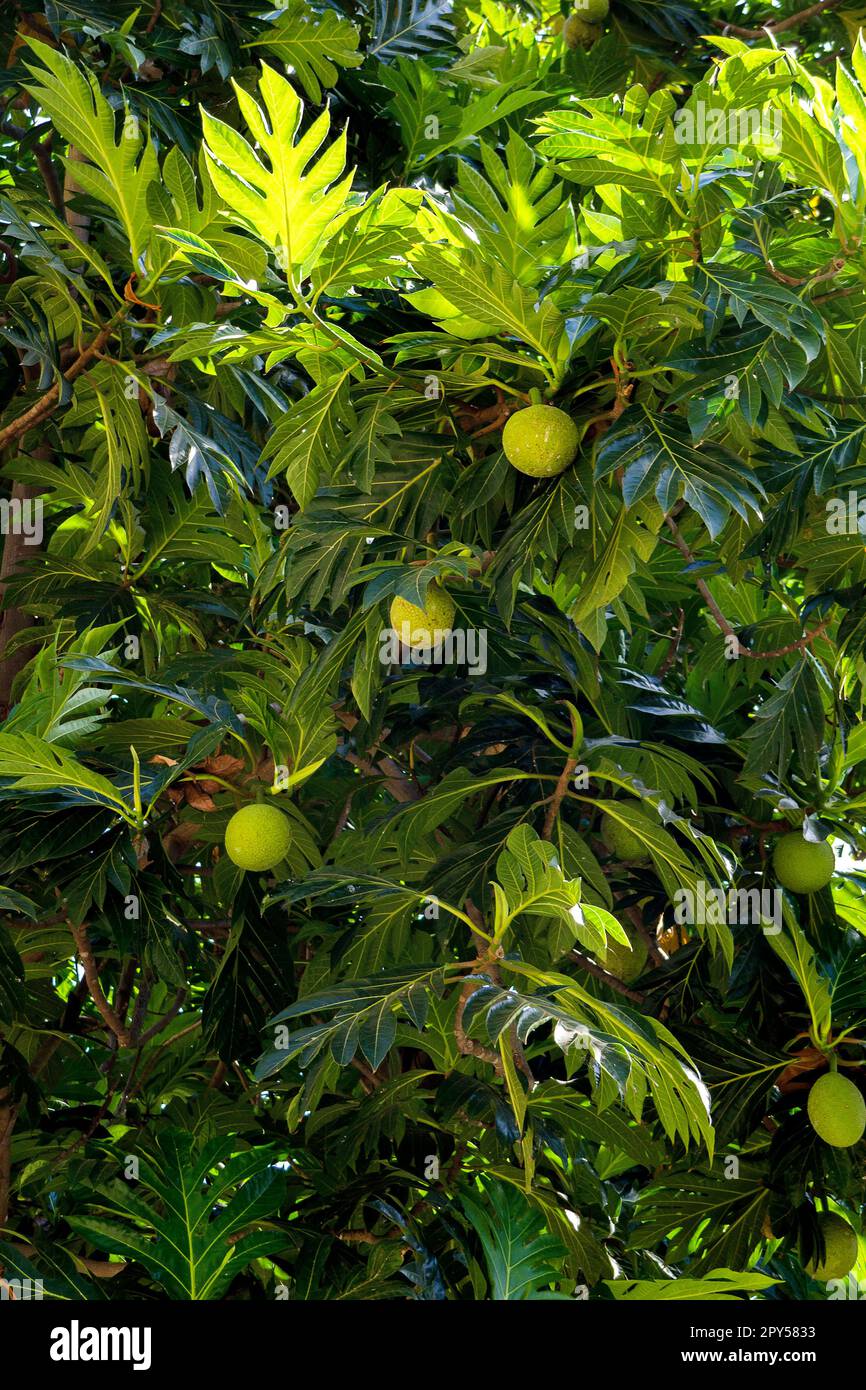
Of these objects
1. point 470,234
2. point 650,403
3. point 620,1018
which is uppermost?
point 470,234

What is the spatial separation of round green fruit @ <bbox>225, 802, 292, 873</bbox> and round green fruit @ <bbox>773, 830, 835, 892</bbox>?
79cm

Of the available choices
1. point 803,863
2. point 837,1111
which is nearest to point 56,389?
point 803,863

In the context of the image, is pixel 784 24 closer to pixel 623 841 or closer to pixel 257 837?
pixel 623 841

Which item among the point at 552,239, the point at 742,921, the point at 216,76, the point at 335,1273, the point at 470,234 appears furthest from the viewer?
the point at 216,76

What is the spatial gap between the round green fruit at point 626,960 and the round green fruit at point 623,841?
0.21 metres

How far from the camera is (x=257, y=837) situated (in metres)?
2.07

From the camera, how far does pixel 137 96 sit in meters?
2.39

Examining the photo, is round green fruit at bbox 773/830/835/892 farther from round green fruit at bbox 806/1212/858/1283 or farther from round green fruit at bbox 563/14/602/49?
round green fruit at bbox 563/14/602/49

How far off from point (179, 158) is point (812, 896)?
1506mm

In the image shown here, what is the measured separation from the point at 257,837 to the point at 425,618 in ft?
1.46

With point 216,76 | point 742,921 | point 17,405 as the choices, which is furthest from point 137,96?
point 742,921

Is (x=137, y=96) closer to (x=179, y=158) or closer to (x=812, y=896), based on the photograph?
(x=179, y=158)

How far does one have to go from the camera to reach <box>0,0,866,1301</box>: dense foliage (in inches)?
63.6

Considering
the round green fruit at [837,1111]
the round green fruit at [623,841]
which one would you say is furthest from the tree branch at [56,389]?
the round green fruit at [837,1111]
